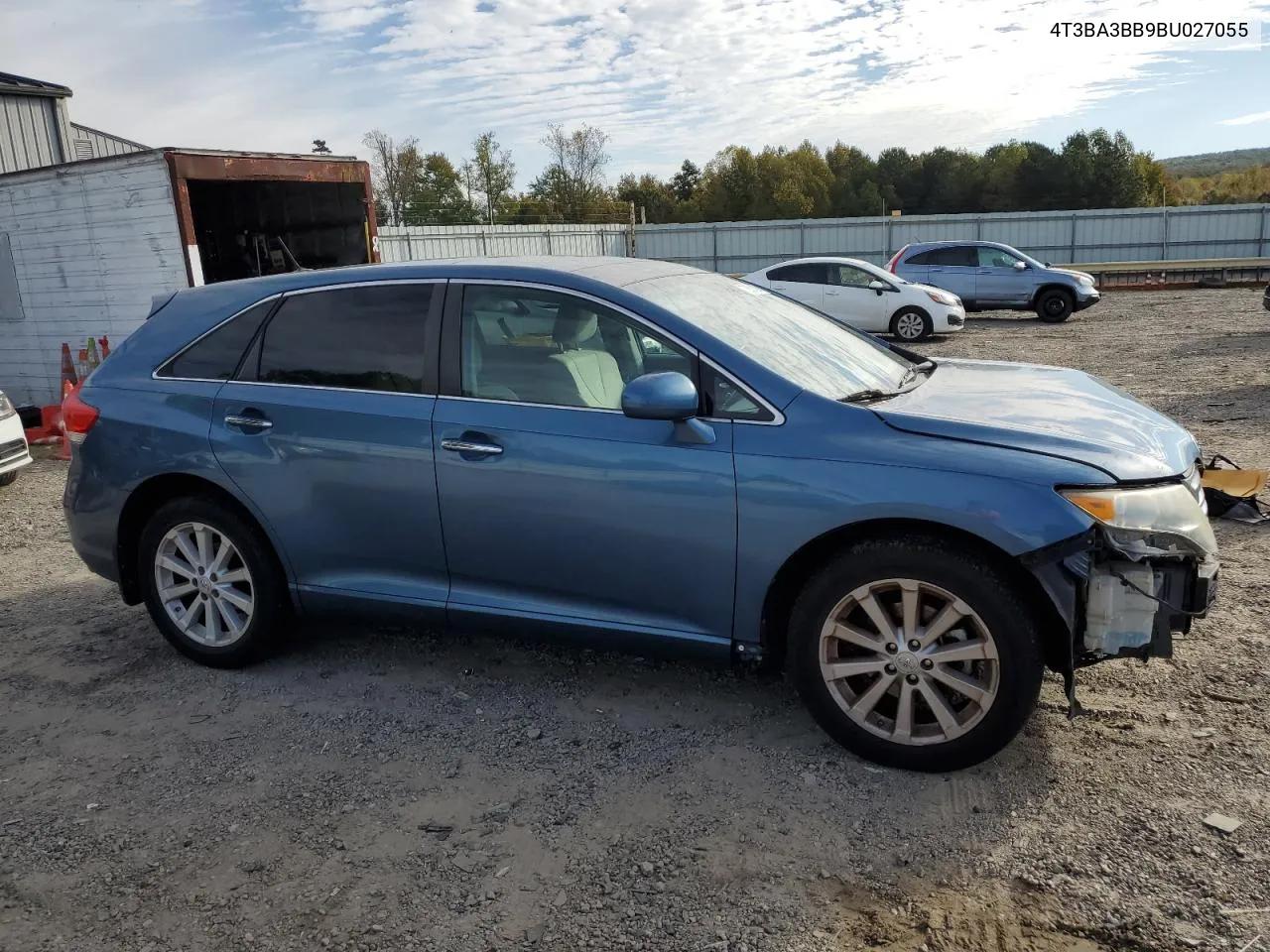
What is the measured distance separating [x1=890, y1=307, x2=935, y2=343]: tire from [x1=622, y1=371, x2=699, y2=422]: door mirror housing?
49.8ft

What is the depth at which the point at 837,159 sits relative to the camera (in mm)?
69625

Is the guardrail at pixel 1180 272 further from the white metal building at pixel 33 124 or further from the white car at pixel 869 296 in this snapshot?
the white metal building at pixel 33 124

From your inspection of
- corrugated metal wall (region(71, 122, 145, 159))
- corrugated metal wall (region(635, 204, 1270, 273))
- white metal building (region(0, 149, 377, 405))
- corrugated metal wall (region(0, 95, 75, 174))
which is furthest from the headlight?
corrugated metal wall (region(635, 204, 1270, 273))

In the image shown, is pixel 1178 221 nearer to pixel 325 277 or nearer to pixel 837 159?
pixel 325 277

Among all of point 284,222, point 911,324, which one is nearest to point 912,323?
point 911,324

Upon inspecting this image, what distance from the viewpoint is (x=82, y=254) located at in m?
10.3

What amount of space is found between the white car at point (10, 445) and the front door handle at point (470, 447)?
624 centimetres

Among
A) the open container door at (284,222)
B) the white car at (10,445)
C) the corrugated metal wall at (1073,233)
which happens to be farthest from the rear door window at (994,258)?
the white car at (10,445)

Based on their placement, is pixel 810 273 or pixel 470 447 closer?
pixel 470 447

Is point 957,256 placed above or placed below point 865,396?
below

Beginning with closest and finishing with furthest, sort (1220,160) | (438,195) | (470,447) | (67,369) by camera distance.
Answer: (470,447) < (67,369) < (438,195) < (1220,160)

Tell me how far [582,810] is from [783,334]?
199 centimetres

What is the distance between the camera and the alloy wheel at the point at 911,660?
3.22 m

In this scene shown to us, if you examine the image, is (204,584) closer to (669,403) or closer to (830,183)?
(669,403)
